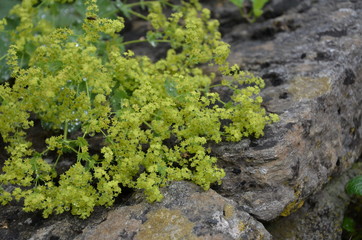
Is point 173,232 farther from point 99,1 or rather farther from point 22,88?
point 99,1

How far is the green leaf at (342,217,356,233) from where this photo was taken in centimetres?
336

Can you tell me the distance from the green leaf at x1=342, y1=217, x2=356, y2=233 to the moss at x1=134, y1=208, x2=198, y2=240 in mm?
1485

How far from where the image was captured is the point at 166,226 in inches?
98.0

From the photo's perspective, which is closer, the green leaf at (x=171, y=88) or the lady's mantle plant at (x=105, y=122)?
the lady's mantle plant at (x=105, y=122)

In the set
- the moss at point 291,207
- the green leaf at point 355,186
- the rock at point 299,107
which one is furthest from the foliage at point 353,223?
the moss at point 291,207

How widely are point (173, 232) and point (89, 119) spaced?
90 centimetres

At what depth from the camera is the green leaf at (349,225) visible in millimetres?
3362

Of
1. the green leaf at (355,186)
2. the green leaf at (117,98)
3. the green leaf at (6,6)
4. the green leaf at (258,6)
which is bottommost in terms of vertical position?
the green leaf at (355,186)

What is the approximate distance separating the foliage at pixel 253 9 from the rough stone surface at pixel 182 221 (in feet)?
7.96

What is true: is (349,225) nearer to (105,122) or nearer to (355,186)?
(355,186)

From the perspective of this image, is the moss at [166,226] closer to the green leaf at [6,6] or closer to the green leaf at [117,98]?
the green leaf at [117,98]

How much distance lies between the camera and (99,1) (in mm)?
4059

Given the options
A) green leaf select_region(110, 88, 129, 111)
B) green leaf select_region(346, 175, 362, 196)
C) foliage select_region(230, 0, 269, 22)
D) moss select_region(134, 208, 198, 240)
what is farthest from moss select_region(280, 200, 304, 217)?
foliage select_region(230, 0, 269, 22)

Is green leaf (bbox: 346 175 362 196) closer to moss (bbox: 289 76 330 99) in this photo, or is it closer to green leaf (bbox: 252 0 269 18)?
moss (bbox: 289 76 330 99)
